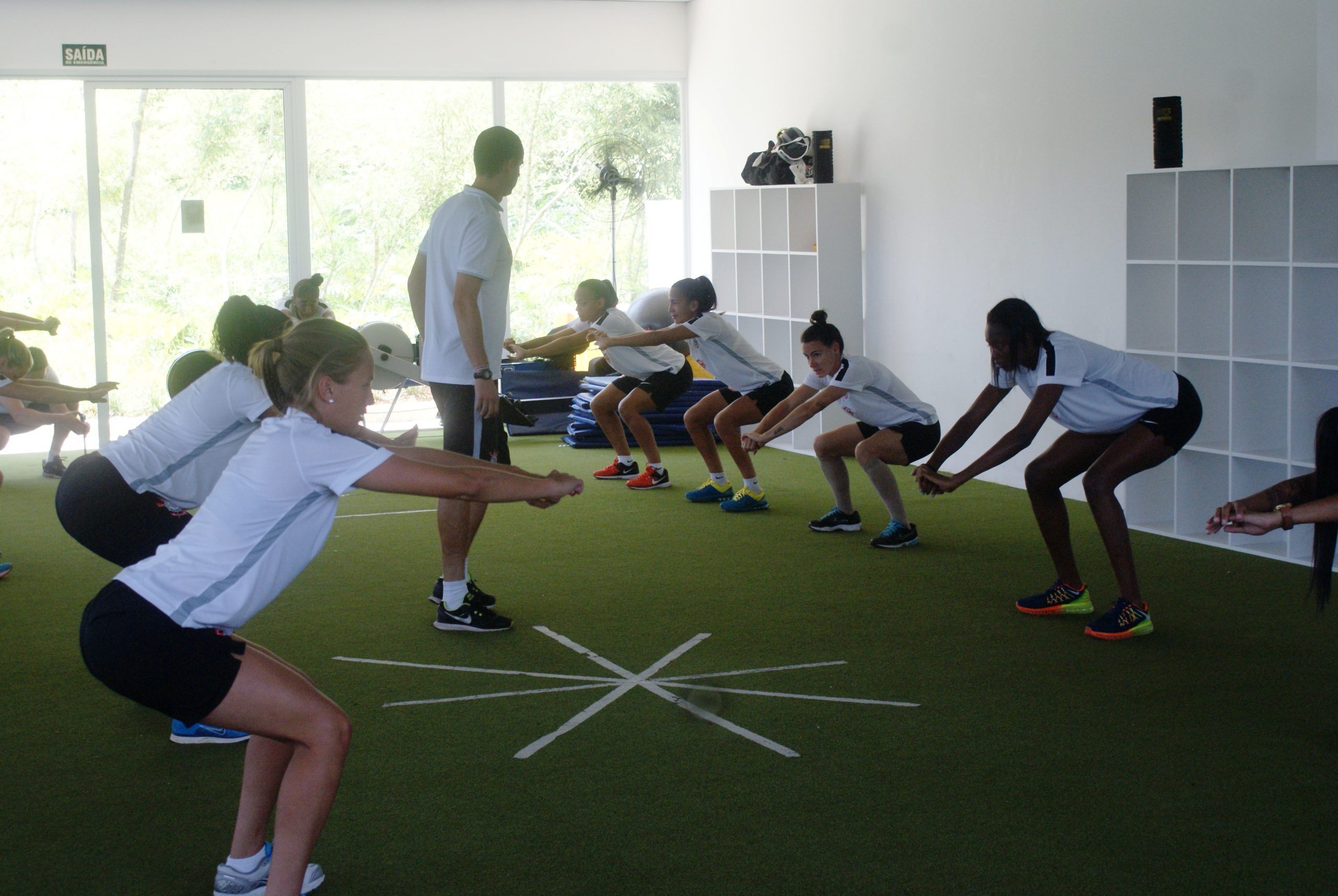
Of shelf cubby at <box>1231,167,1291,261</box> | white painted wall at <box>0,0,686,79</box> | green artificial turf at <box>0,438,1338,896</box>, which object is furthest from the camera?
white painted wall at <box>0,0,686,79</box>

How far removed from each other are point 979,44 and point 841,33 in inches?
61.6

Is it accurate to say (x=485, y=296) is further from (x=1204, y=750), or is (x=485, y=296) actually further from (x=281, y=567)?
(x=1204, y=750)

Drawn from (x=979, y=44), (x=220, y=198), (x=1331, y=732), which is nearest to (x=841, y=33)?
(x=979, y=44)

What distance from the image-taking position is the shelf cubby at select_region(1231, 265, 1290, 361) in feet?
18.5

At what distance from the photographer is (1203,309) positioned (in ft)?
19.3

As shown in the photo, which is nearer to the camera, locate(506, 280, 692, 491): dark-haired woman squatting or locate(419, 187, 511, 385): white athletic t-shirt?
locate(419, 187, 511, 385): white athletic t-shirt

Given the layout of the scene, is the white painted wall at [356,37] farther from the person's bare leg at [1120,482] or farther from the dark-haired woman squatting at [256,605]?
the dark-haired woman squatting at [256,605]

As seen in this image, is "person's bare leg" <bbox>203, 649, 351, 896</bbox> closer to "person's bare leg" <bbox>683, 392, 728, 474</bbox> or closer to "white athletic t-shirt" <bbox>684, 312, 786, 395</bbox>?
"white athletic t-shirt" <bbox>684, 312, 786, 395</bbox>

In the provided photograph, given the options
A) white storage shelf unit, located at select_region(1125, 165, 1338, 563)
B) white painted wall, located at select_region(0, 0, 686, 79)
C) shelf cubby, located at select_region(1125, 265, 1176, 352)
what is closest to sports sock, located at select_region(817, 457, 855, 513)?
white storage shelf unit, located at select_region(1125, 165, 1338, 563)

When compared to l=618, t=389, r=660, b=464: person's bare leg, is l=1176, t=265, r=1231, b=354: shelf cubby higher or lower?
higher

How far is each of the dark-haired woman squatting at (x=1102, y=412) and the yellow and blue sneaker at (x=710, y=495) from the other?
274 centimetres

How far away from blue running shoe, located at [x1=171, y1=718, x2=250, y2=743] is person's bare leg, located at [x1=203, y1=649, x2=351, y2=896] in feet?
4.33

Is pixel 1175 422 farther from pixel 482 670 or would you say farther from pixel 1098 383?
pixel 482 670

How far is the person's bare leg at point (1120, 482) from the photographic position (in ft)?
14.0
